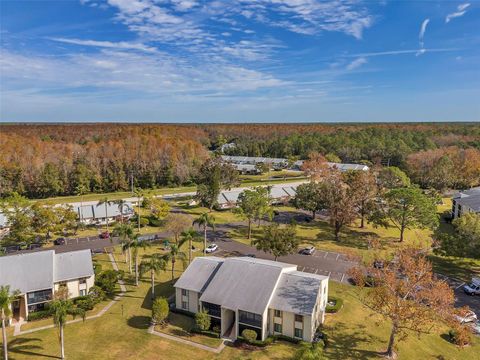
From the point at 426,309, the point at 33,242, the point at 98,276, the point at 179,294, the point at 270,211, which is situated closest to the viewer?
the point at 426,309

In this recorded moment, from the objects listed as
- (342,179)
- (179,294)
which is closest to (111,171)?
(342,179)

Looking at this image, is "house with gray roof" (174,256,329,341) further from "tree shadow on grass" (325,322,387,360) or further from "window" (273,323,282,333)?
"tree shadow on grass" (325,322,387,360)

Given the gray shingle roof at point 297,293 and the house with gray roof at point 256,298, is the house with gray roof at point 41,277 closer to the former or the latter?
the house with gray roof at point 256,298

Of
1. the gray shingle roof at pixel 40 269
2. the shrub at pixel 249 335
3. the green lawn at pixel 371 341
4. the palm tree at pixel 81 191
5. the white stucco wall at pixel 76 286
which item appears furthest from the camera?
the palm tree at pixel 81 191

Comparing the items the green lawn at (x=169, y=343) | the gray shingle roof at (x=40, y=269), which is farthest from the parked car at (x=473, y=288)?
the gray shingle roof at (x=40, y=269)

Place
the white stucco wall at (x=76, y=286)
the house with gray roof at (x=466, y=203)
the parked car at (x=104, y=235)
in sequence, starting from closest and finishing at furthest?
the white stucco wall at (x=76, y=286) < the parked car at (x=104, y=235) < the house with gray roof at (x=466, y=203)

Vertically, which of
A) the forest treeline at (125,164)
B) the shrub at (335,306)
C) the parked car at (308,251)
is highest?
the forest treeline at (125,164)

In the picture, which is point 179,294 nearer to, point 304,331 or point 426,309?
point 304,331
